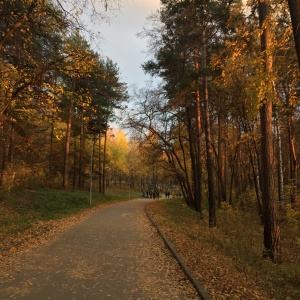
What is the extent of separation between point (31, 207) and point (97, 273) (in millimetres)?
13152

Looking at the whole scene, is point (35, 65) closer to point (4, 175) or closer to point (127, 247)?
point (127, 247)

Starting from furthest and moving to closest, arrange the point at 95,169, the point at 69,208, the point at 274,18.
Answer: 1. the point at 95,169
2. the point at 69,208
3. the point at 274,18

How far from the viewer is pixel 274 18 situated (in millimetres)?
6977

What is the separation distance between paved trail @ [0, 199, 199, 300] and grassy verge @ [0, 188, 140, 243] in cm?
357

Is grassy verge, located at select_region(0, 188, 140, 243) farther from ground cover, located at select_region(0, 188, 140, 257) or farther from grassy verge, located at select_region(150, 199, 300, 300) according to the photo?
grassy verge, located at select_region(150, 199, 300, 300)

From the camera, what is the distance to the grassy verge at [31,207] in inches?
510

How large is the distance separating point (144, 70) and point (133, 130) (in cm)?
729

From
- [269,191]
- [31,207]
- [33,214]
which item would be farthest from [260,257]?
[31,207]

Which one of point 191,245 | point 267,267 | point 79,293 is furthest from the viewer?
point 191,245

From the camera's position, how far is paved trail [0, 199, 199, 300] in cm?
525

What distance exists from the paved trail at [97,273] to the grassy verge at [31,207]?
3569 millimetres

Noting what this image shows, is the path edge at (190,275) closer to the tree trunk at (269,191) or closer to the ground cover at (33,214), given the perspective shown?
the tree trunk at (269,191)

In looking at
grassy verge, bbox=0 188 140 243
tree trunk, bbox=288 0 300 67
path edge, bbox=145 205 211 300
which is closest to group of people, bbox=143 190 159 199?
grassy verge, bbox=0 188 140 243

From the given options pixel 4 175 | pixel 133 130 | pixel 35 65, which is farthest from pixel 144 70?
pixel 4 175
